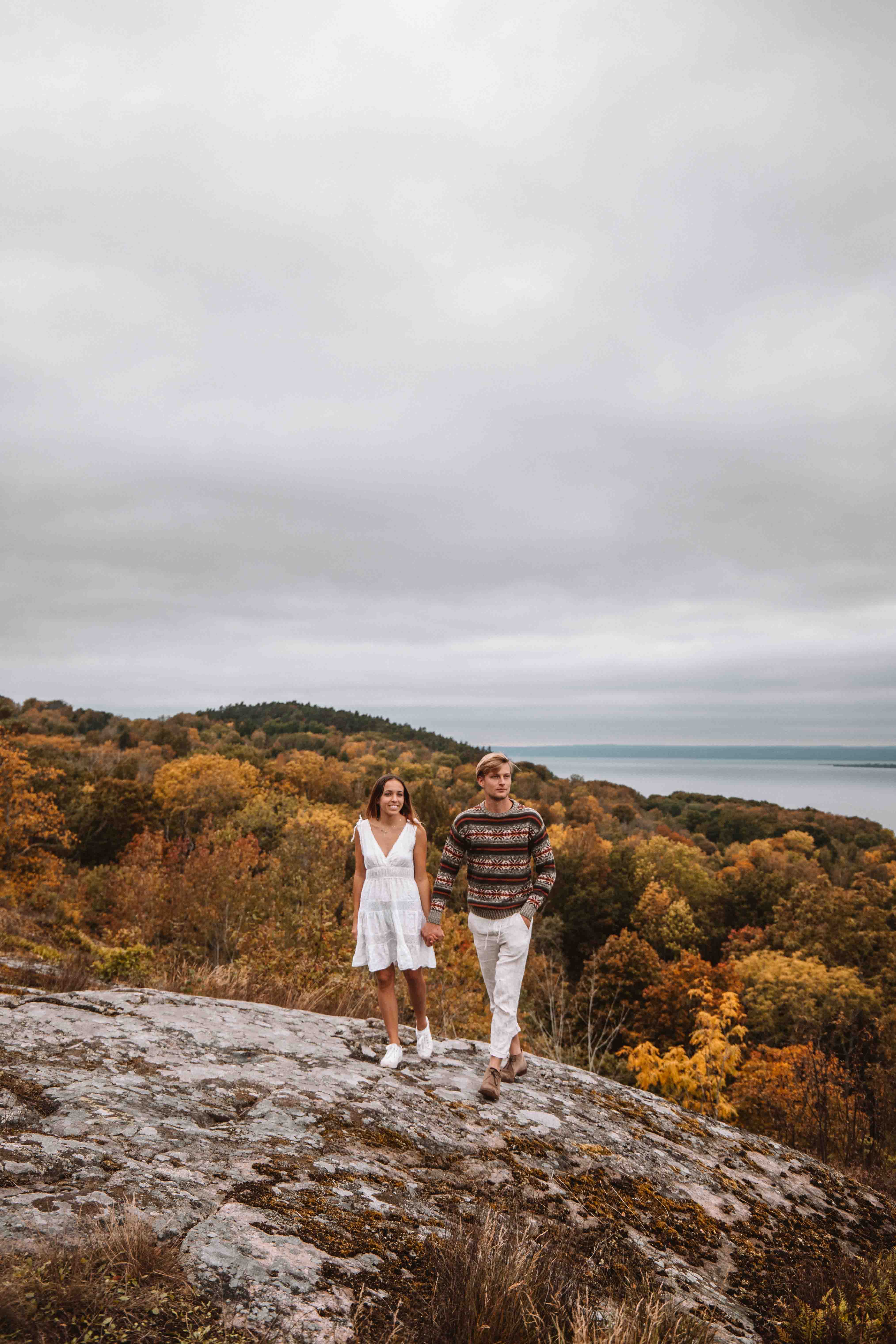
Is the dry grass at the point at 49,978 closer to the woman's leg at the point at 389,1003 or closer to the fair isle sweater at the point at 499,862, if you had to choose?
the woman's leg at the point at 389,1003

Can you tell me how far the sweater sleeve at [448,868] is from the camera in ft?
17.5

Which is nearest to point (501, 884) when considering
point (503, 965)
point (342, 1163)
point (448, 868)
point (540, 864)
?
point (540, 864)

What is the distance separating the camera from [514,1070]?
5.11 m

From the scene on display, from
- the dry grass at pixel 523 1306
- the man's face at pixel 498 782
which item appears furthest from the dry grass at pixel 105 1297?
the man's face at pixel 498 782

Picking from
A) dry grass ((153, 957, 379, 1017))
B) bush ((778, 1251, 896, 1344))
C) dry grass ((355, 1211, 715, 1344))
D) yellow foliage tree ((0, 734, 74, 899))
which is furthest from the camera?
yellow foliage tree ((0, 734, 74, 899))

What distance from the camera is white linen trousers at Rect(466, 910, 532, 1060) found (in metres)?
5.01

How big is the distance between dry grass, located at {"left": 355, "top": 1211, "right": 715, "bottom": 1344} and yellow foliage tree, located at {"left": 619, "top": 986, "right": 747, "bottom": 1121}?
1779 cm

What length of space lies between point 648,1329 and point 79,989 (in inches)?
219

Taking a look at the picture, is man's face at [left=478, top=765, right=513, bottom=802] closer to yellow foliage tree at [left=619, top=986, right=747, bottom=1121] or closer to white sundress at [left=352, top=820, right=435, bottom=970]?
white sundress at [left=352, top=820, right=435, bottom=970]

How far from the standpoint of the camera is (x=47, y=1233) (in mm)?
2312

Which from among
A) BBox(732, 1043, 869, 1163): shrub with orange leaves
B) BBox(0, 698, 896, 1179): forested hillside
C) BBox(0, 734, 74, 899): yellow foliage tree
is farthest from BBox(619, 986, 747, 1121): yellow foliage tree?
BBox(0, 734, 74, 899): yellow foliage tree

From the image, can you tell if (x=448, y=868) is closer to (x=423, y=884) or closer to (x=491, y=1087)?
(x=423, y=884)

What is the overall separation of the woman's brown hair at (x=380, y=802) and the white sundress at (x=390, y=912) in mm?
169

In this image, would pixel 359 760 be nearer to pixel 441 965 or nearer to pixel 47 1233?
pixel 441 965
